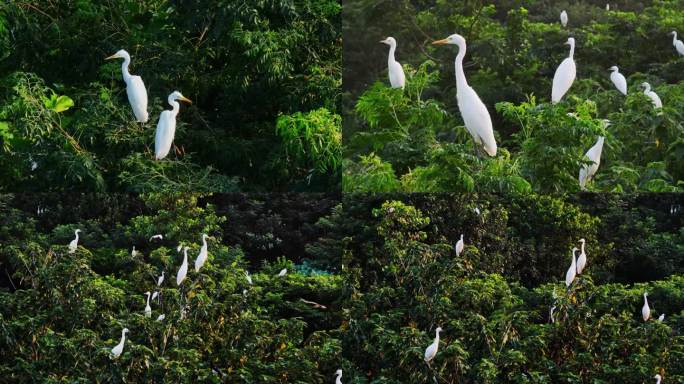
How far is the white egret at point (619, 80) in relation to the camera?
798 centimetres

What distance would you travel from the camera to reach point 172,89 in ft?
26.5

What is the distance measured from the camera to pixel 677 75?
27.4 feet

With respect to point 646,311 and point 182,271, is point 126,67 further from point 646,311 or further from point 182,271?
point 646,311

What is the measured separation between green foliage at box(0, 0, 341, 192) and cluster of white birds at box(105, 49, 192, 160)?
88 mm

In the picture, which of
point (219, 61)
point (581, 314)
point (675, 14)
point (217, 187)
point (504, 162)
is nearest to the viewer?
point (581, 314)

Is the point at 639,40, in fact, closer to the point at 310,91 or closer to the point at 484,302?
the point at 310,91

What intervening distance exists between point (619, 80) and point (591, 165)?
3.95ft

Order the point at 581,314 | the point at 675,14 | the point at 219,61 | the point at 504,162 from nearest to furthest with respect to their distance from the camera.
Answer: the point at 581,314 → the point at 504,162 → the point at 219,61 → the point at 675,14

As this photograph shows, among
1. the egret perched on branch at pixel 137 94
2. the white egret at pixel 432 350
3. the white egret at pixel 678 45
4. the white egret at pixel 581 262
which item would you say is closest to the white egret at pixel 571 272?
the white egret at pixel 581 262

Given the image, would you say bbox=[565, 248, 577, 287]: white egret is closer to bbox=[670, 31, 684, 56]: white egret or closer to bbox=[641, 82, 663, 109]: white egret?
bbox=[641, 82, 663, 109]: white egret

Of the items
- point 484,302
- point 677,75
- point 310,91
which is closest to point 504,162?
point 484,302

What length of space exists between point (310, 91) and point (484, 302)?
1737 mm

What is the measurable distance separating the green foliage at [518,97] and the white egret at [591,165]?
0.12 ft

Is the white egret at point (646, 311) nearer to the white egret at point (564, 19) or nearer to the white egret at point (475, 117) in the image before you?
the white egret at point (475, 117)
